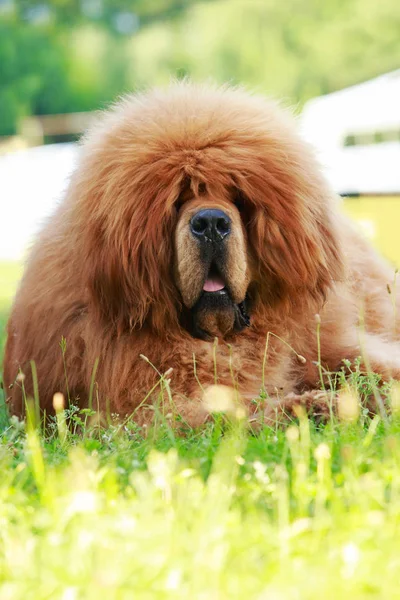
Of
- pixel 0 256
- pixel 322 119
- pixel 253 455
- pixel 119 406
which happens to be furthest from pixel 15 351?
pixel 322 119

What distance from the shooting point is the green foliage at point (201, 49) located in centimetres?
3512

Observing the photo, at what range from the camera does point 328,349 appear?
3.20m

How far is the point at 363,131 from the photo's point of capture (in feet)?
55.4

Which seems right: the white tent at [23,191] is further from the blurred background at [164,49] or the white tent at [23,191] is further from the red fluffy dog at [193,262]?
the red fluffy dog at [193,262]

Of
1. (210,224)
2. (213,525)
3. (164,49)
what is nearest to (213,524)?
(213,525)

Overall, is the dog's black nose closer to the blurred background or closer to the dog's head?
the dog's head

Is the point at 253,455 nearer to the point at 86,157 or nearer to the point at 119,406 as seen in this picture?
the point at 119,406

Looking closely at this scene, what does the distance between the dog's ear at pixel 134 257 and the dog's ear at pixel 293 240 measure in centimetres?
27

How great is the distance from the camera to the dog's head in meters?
2.89

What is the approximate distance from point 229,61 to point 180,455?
35799mm

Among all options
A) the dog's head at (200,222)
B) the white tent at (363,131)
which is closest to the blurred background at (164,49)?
the white tent at (363,131)

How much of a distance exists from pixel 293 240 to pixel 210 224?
30 cm

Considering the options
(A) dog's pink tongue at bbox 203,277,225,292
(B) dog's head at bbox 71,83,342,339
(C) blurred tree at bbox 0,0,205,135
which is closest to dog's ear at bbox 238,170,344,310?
(B) dog's head at bbox 71,83,342,339

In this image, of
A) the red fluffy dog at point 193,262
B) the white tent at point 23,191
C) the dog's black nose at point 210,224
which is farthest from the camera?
the white tent at point 23,191
